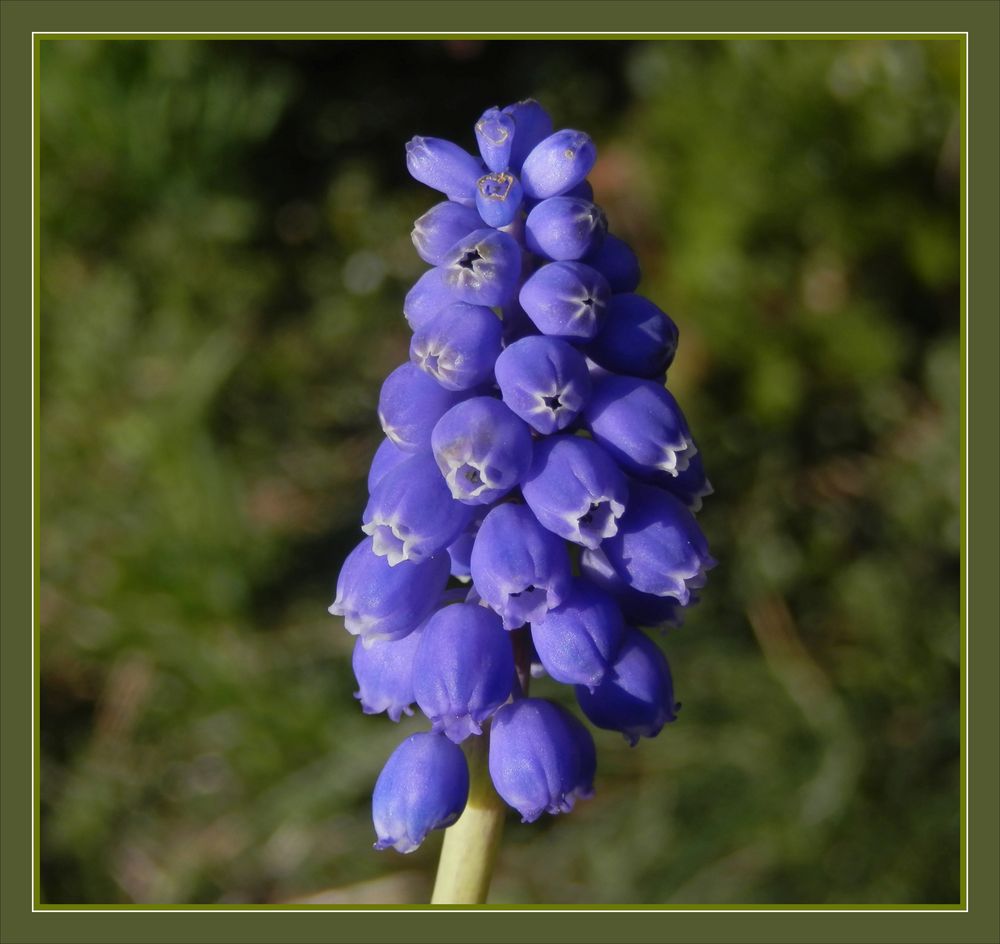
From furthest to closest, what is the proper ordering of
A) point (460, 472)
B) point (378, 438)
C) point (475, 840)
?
point (378, 438) → point (475, 840) → point (460, 472)

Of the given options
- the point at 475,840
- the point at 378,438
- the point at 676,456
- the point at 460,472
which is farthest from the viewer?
the point at 378,438

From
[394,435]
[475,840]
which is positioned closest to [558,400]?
[394,435]

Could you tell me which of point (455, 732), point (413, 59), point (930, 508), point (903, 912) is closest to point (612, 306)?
point (455, 732)

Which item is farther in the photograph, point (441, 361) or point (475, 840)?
point (475, 840)

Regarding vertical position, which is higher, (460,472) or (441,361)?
(441,361)

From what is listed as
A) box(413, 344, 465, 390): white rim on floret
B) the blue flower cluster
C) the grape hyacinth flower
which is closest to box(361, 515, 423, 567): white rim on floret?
the blue flower cluster

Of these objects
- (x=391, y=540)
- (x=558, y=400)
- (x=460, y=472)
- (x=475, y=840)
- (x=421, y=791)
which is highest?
(x=558, y=400)

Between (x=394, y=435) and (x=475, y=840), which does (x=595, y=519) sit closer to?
(x=394, y=435)

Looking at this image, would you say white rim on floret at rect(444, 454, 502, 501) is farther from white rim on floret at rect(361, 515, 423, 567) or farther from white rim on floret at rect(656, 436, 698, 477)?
white rim on floret at rect(656, 436, 698, 477)
